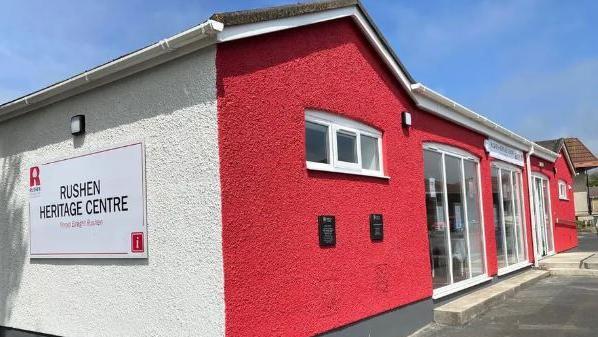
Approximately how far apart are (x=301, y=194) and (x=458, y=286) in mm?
4931

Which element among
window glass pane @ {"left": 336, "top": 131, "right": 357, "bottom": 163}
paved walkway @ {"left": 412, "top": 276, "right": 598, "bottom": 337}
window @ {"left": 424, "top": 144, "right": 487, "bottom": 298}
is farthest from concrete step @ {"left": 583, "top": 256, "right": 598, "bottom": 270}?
window glass pane @ {"left": 336, "top": 131, "right": 357, "bottom": 163}

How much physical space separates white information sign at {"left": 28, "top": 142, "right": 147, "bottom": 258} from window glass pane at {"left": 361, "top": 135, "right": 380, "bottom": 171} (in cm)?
287

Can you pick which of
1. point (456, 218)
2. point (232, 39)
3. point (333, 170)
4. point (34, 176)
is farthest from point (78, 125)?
point (456, 218)

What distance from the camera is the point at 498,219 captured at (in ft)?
39.8

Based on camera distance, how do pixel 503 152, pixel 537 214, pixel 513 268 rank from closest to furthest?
pixel 513 268 → pixel 503 152 → pixel 537 214

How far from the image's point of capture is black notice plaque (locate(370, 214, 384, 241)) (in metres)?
6.87

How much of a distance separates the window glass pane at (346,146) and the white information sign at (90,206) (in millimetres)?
2278

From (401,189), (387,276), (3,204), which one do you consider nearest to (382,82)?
(401,189)

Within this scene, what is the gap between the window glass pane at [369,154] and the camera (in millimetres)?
7141

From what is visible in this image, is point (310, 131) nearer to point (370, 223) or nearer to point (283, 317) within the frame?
point (370, 223)

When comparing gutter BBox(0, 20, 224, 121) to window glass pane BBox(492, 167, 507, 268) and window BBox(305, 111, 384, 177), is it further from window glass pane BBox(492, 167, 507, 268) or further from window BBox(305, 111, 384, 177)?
window glass pane BBox(492, 167, 507, 268)

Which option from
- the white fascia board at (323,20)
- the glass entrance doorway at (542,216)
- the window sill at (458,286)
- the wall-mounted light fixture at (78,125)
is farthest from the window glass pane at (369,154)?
the glass entrance doorway at (542,216)

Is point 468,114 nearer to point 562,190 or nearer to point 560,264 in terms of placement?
point 560,264

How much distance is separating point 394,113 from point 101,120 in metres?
3.92
